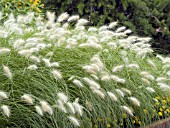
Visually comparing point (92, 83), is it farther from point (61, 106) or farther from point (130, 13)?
point (130, 13)

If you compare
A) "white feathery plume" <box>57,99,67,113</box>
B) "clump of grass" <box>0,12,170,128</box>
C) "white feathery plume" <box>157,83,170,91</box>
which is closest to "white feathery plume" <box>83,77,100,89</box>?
"clump of grass" <box>0,12,170,128</box>

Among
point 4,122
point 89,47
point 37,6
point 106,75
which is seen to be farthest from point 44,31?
point 37,6

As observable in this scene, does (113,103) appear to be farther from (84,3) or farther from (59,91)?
(84,3)

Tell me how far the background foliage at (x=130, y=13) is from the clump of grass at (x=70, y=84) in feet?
8.42

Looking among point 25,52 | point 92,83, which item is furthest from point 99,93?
point 25,52

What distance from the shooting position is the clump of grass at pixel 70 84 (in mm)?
A: 3794

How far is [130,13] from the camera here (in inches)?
315

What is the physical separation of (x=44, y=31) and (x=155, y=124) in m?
1.42

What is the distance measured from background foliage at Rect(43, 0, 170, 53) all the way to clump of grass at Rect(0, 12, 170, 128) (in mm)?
2566

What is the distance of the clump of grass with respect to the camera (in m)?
3.79

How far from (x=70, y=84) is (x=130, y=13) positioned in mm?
4046

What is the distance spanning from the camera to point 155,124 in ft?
15.1

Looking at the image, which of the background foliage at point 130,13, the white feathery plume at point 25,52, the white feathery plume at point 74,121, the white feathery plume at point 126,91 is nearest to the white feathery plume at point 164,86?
the white feathery plume at point 126,91

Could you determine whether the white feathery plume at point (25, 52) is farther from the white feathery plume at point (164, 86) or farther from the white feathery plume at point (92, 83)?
the white feathery plume at point (164, 86)
